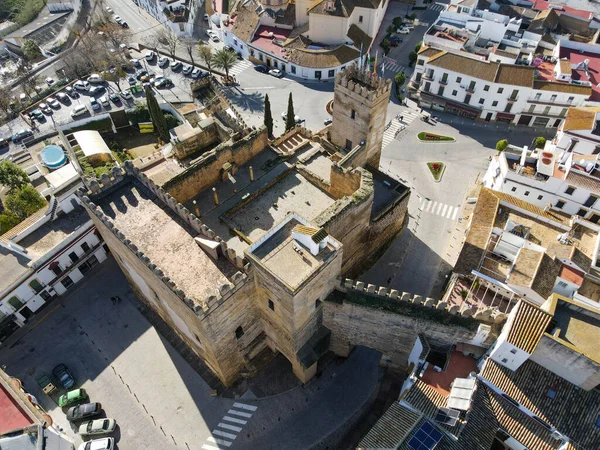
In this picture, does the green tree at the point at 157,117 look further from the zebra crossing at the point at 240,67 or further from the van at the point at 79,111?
the zebra crossing at the point at 240,67

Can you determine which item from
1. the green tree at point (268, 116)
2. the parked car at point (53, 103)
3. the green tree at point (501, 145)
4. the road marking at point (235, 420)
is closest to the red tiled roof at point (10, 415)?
the road marking at point (235, 420)

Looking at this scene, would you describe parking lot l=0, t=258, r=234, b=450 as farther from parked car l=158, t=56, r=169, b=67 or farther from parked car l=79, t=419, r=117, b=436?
parked car l=158, t=56, r=169, b=67

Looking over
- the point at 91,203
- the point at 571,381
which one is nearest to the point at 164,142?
the point at 91,203

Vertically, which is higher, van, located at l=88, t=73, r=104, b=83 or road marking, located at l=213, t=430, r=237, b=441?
van, located at l=88, t=73, r=104, b=83

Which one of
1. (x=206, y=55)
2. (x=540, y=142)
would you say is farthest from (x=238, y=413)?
(x=206, y=55)

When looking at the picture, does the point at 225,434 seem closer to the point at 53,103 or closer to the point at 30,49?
the point at 53,103

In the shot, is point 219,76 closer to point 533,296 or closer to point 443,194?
point 443,194

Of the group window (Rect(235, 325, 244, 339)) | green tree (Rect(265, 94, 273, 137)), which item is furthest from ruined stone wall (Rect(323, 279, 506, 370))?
green tree (Rect(265, 94, 273, 137))

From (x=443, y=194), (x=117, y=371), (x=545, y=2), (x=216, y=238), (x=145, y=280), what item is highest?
(x=545, y=2)
